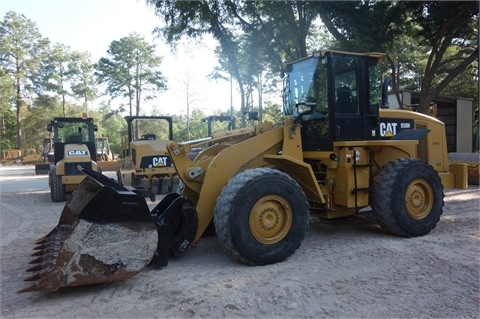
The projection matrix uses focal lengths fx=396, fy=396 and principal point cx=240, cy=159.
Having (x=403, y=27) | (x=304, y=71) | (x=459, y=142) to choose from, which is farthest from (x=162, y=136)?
(x=304, y=71)

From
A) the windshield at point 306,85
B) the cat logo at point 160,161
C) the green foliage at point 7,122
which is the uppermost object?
the green foliage at point 7,122

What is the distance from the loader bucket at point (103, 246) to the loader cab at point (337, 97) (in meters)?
2.68

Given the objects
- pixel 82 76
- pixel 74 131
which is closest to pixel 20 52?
pixel 82 76

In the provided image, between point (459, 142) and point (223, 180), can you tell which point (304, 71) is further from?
point (459, 142)

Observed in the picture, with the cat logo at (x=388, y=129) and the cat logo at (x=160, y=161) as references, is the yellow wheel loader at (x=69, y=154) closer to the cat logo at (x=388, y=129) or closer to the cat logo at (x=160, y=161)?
the cat logo at (x=160, y=161)

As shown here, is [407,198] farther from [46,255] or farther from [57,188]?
[57,188]

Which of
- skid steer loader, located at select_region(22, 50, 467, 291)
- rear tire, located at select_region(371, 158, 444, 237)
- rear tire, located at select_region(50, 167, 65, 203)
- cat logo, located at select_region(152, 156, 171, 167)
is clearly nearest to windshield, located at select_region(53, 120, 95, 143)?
rear tire, located at select_region(50, 167, 65, 203)

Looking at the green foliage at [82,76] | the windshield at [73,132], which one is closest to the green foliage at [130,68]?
the green foliage at [82,76]

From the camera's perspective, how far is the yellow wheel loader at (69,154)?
10.8m

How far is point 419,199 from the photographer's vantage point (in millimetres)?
5879

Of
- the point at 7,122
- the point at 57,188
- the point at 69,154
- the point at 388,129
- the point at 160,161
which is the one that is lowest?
the point at 57,188

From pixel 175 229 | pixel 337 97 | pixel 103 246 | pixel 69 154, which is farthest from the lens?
pixel 69 154

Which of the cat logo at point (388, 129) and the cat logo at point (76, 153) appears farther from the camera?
the cat logo at point (76, 153)

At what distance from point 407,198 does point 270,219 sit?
7.51 ft
